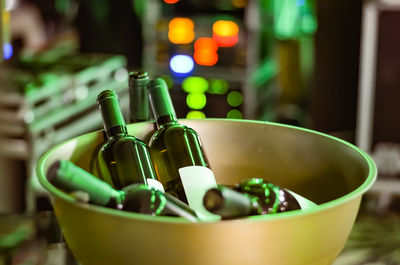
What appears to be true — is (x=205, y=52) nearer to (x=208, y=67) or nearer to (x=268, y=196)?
(x=208, y=67)

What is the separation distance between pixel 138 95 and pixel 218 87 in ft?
7.86

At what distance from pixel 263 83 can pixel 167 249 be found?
2831 mm

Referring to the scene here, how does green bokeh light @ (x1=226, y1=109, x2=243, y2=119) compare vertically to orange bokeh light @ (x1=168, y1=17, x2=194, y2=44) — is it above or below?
below

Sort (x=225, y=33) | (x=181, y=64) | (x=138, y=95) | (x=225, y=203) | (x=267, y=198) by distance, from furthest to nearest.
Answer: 1. (x=181, y=64)
2. (x=225, y=33)
3. (x=138, y=95)
4. (x=267, y=198)
5. (x=225, y=203)

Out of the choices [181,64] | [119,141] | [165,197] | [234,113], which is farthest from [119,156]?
[181,64]

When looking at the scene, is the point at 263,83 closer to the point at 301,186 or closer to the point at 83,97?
the point at 83,97

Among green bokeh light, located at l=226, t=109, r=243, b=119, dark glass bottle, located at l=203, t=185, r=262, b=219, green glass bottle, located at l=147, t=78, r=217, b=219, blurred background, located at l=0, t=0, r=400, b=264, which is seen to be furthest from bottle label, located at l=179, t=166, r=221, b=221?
green bokeh light, located at l=226, t=109, r=243, b=119

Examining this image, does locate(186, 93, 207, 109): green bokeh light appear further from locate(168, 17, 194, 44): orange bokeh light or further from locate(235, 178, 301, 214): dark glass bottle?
locate(235, 178, 301, 214): dark glass bottle

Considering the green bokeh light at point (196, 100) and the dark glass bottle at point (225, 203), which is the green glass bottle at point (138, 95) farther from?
the green bokeh light at point (196, 100)

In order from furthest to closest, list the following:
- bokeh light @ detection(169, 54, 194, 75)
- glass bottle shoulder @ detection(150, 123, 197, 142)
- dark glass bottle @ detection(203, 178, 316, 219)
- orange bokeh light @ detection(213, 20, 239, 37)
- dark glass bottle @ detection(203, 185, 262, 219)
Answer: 1. bokeh light @ detection(169, 54, 194, 75)
2. orange bokeh light @ detection(213, 20, 239, 37)
3. glass bottle shoulder @ detection(150, 123, 197, 142)
4. dark glass bottle @ detection(203, 178, 316, 219)
5. dark glass bottle @ detection(203, 185, 262, 219)

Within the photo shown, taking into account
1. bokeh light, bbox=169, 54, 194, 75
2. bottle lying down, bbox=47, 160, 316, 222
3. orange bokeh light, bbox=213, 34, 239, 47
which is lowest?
bokeh light, bbox=169, 54, 194, 75

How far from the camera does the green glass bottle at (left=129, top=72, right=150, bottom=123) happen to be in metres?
0.64

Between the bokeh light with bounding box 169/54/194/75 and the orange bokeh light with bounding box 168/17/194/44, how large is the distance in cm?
8

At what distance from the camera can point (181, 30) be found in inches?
119
